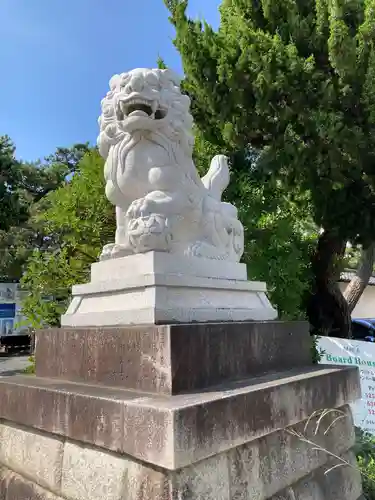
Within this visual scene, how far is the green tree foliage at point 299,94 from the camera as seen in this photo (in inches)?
214

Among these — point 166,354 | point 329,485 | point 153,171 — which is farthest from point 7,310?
point 166,354

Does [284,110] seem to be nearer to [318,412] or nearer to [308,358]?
[308,358]

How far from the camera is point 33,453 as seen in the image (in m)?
2.12

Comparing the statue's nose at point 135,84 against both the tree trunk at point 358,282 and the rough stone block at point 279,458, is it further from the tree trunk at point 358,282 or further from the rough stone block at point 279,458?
the tree trunk at point 358,282

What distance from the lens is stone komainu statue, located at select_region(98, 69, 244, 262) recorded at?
2.32m

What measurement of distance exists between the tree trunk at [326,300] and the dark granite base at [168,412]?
17.8 ft

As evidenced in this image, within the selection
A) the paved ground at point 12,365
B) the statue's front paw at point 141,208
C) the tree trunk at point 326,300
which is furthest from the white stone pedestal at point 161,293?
the paved ground at point 12,365

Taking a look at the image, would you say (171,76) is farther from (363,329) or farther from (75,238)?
(363,329)

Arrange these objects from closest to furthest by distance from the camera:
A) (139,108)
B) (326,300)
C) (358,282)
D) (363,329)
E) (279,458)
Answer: (279,458) → (139,108) → (326,300) → (358,282) → (363,329)

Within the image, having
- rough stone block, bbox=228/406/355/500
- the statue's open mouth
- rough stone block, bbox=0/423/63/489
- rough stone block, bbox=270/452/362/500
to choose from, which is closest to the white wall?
rough stone block, bbox=270/452/362/500

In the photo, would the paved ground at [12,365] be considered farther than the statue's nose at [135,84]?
Yes

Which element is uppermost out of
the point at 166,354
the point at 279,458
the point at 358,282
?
the point at 358,282

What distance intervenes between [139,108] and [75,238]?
11.7ft

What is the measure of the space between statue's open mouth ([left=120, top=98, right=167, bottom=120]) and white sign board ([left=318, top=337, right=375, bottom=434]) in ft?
12.7
